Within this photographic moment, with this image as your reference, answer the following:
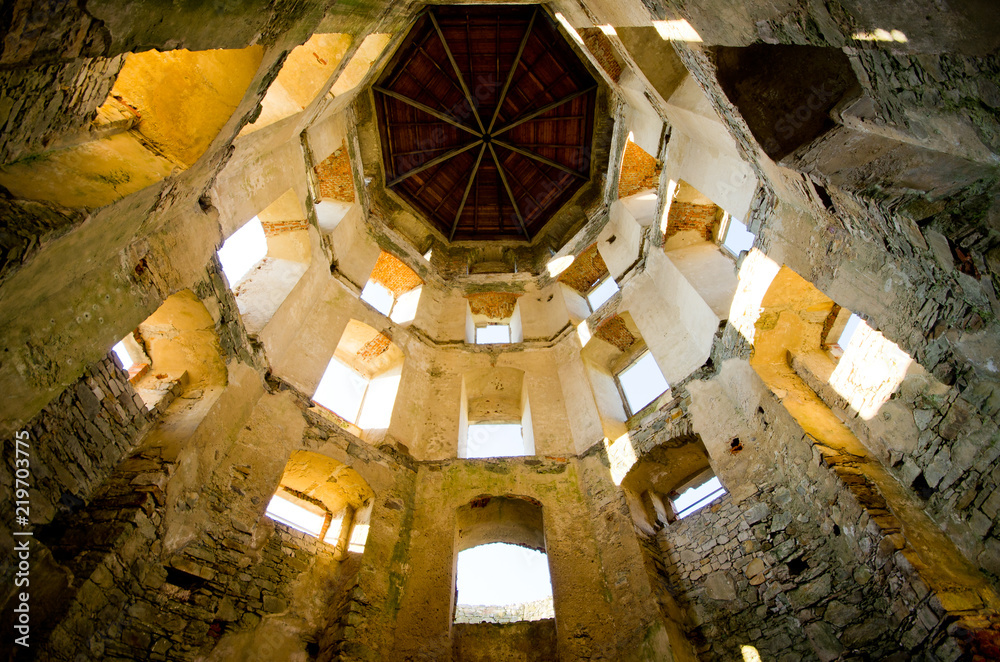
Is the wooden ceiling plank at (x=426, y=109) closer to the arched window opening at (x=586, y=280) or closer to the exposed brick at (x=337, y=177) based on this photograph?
the exposed brick at (x=337, y=177)

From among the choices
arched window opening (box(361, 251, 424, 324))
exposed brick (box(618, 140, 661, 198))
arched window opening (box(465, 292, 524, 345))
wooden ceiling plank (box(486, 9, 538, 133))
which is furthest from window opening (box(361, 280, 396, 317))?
exposed brick (box(618, 140, 661, 198))

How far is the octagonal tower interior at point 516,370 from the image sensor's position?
393 centimetres

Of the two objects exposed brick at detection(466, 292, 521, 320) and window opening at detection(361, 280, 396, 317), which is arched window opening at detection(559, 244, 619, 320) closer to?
exposed brick at detection(466, 292, 521, 320)

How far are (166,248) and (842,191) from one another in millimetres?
7531

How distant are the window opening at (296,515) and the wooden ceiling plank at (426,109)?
10.8 m

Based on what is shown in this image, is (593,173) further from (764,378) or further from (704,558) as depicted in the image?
(704,558)

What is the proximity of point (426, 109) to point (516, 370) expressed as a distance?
8076 mm

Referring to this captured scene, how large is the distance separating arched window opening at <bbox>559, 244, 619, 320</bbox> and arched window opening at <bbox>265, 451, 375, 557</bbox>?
7.54 meters

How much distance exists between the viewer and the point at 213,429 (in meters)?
6.58

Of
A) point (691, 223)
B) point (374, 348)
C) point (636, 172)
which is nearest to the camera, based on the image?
point (691, 223)

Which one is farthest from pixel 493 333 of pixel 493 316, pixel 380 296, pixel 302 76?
pixel 302 76

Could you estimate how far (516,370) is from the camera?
1184 centimetres

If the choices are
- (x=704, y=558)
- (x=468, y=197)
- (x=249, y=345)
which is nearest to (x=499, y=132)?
(x=468, y=197)

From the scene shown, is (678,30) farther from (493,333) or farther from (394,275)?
(394,275)
